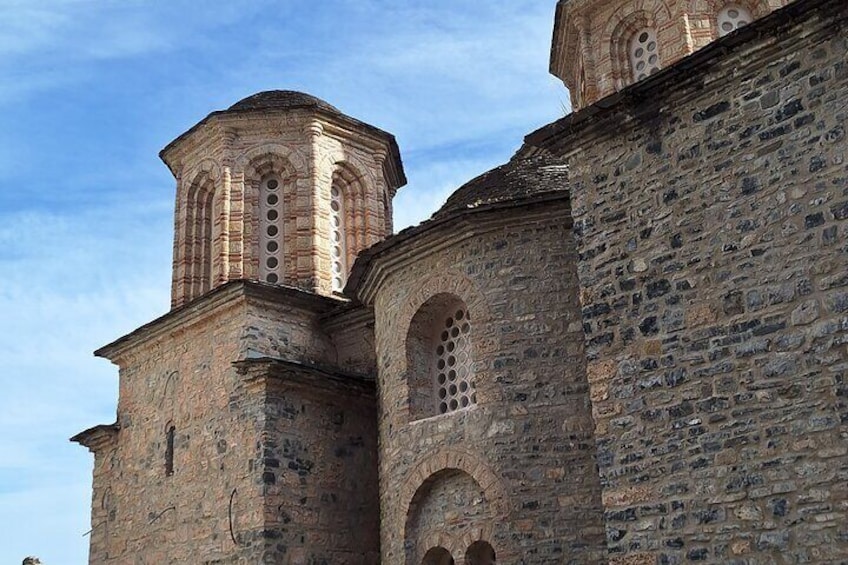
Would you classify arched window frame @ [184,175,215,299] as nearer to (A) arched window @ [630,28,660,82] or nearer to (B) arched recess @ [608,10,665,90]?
(B) arched recess @ [608,10,665,90]

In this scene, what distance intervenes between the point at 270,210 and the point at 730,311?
875 cm

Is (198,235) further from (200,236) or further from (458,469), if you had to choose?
(458,469)

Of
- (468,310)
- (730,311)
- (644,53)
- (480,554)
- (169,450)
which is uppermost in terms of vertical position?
(644,53)

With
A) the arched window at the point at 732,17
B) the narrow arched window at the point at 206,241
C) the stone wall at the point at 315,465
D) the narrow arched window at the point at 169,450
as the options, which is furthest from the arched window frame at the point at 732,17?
the narrow arched window at the point at 169,450

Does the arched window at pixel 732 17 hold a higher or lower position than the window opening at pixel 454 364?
higher

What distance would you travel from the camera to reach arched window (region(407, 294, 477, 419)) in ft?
33.8

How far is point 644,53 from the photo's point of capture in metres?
12.3

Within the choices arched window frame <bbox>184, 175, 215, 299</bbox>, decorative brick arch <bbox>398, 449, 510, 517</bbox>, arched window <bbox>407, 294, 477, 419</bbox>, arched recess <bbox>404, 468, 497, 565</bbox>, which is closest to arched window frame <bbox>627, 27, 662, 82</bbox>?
arched window <bbox>407, 294, 477, 419</bbox>

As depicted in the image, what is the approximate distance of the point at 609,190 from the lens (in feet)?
25.1

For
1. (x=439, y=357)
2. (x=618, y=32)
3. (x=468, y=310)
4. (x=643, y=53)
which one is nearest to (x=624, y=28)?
(x=618, y=32)

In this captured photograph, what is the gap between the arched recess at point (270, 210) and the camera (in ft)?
44.9

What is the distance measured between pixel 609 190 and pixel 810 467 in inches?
105

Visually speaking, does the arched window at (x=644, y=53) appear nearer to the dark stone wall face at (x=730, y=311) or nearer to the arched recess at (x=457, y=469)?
the dark stone wall face at (x=730, y=311)

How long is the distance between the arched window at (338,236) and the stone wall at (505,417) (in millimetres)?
3330
